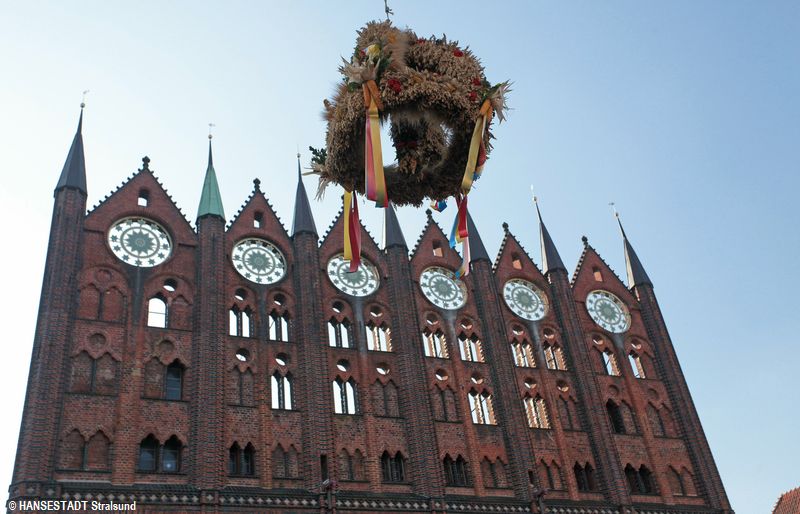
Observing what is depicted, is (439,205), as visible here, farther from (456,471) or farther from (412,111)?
(456,471)

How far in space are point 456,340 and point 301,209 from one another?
28.6ft

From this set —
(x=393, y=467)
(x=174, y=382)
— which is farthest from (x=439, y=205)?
(x=393, y=467)

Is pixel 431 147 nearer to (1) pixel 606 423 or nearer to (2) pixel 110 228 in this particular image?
(2) pixel 110 228

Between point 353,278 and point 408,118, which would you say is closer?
point 408,118

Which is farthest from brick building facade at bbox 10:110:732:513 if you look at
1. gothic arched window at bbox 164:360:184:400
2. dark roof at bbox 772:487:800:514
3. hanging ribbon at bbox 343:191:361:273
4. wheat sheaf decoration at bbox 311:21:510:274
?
wheat sheaf decoration at bbox 311:21:510:274

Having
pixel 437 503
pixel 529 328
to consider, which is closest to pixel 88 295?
pixel 437 503

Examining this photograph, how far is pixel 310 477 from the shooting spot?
2628 centimetres

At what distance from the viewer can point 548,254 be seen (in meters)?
39.2

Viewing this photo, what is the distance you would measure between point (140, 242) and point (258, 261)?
4.60m

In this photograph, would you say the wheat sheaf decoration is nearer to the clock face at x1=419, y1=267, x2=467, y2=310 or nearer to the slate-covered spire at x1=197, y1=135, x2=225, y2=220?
the slate-covered spire at x1=197, y1=135, x2=225, y2=220

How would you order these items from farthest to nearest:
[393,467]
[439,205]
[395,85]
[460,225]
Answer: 1. [393,467]
2. [460,225]
3. [439,205]
4. [395,85]

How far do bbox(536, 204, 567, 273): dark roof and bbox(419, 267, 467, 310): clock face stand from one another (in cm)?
Result: 539

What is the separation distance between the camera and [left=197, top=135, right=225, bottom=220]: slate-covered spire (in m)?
31.3

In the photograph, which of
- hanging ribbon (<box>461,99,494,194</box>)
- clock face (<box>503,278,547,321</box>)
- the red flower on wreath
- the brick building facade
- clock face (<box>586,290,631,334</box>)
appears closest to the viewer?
the red flower on wreath
